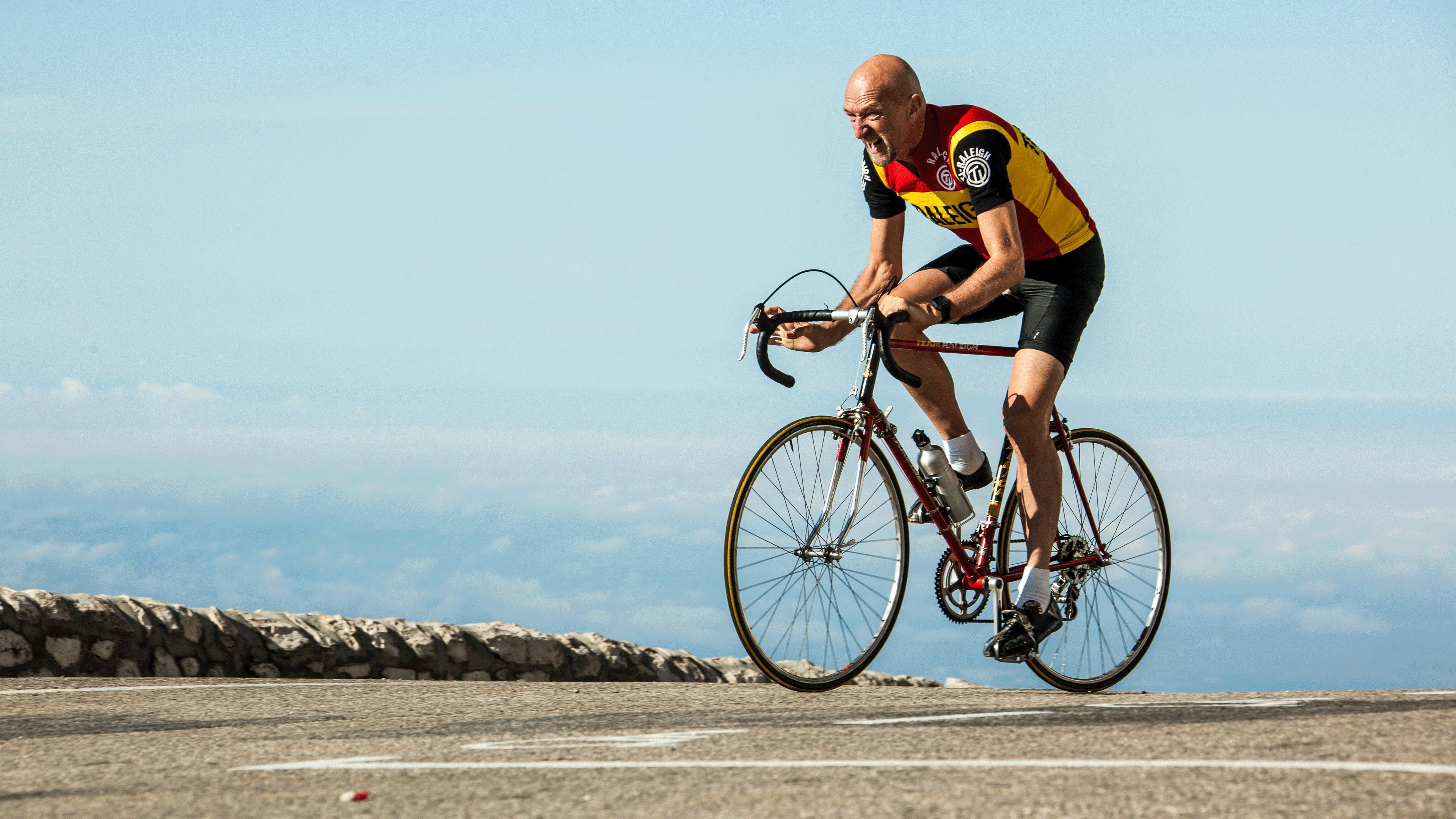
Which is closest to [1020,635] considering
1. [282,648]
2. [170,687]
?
[170,687]

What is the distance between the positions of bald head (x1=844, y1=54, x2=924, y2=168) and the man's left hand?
2.15 ft

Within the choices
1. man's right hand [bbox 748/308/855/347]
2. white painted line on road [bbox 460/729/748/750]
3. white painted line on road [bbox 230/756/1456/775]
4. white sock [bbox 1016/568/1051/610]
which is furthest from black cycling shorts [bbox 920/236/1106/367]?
white painted line on road [bbox 230/756/1456/775]

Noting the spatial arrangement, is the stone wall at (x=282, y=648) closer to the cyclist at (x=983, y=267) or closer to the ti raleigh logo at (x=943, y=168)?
the cyclist at (x=983, y=267)

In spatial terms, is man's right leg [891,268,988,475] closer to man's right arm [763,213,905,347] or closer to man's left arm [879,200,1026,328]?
man's right arm [763,213,905,347]

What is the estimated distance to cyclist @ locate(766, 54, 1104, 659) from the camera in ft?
15.9

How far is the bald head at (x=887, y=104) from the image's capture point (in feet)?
16.2

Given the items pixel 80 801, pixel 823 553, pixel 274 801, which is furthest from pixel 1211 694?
pixel 80 801

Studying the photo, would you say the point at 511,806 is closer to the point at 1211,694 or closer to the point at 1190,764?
the point at 1190,764

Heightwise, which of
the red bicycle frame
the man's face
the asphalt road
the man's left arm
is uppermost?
the man's face

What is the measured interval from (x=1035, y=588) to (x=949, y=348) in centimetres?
101

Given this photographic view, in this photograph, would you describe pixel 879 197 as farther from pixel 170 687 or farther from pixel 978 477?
pixel 170 687

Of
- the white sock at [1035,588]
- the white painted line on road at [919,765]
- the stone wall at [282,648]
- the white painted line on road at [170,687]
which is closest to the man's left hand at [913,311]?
the white sock at [1035,588]

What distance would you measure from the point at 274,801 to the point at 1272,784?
2.24 metres

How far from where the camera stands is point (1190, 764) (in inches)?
128
